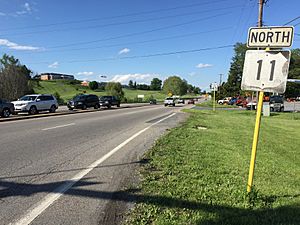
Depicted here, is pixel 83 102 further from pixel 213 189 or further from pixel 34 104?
pixel 213 189

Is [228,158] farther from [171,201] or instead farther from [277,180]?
[171,201]

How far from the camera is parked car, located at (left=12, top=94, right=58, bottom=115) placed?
27359 millimetres

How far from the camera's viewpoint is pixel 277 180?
6.03 meters

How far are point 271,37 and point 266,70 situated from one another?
534 millimetres

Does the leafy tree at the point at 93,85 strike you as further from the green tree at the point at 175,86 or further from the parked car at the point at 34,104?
the parked car at the point at 34,104

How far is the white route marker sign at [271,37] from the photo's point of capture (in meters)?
4.66

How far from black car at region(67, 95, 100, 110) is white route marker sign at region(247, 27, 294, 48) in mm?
34029

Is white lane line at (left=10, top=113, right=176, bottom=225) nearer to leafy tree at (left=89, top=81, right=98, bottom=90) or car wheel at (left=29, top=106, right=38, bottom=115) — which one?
car wheel at (left=29, top=106, right=38, bottom=115)

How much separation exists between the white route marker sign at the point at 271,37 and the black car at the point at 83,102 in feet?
112

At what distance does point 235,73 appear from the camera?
4742 inches

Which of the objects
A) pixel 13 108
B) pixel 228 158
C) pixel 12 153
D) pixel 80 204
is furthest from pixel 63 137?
pixel 13 108

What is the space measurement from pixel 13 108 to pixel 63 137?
16.4 metres

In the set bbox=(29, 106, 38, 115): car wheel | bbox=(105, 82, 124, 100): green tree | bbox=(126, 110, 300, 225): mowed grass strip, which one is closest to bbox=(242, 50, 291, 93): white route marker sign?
bbox=(126, 110, 300, 225): mowed grass strip

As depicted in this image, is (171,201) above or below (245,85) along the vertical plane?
below
